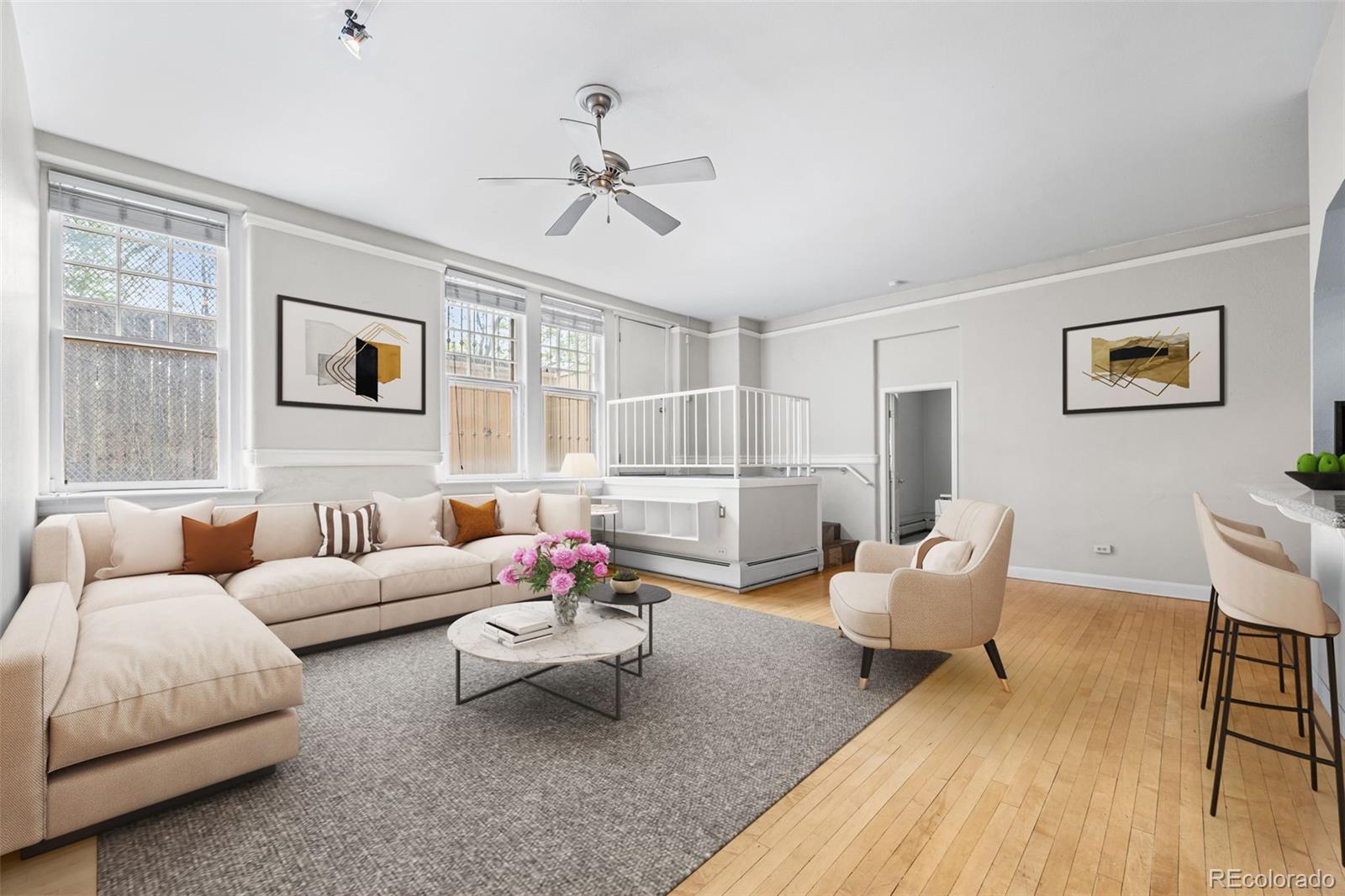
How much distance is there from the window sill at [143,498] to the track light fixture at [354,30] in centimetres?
297

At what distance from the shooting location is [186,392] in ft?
13.1

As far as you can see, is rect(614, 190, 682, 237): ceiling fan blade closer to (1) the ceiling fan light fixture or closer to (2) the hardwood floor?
(1) the ceiling fan light fixture

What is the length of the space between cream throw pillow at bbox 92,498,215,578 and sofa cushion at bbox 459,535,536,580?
164 centimetres

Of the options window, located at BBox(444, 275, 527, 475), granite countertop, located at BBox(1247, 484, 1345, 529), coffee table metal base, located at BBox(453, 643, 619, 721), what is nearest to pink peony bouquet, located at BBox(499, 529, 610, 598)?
coffee table metal base, located at BBox(453, 643, 619, 721)

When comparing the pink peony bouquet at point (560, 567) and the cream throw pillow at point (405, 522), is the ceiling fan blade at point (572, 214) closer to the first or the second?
the pink peony bouquet at point (560, 567)

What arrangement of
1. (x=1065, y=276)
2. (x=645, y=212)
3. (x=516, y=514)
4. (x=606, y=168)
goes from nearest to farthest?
(x=606, y=168), (x=645, y=212), (x=516, y=514), (x=1065, y=276)

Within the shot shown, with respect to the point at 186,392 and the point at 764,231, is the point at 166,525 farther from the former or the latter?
the point at 764,231

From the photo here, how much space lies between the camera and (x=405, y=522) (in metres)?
4.24

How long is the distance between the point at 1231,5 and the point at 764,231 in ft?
9.22

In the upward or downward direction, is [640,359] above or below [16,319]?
above

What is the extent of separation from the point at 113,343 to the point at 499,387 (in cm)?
274

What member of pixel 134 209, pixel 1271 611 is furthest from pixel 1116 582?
pixel 134 209

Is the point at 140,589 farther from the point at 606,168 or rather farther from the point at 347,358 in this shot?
the point at 606,168

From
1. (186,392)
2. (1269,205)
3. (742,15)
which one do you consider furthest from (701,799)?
(1269,205)
